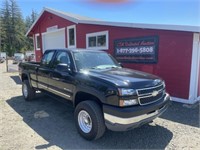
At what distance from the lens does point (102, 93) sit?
352cm

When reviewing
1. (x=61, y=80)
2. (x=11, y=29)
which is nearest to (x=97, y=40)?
(x=61, y=80)

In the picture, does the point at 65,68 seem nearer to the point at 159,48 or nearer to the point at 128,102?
the point at 128,102

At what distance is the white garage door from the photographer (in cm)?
1327

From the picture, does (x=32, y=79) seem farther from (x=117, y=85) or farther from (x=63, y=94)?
(x=117, y=85)

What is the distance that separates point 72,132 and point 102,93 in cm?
148

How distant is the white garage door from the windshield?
8.40 meters

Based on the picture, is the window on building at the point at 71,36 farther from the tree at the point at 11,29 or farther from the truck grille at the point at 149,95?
the tree at the point at 11,29

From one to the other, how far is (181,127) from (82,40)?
811 cm

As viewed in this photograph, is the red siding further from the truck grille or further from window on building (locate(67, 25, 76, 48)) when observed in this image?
window on building (locate(67, 25, 76, 48))

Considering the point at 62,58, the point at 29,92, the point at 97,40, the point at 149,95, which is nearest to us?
the point at 149,95

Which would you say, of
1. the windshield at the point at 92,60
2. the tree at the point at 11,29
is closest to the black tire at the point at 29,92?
the windshield at the point at 92,60

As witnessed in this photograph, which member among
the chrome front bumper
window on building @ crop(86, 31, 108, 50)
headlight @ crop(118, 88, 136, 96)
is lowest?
the chrome front bumper

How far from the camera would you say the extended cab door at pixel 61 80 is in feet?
14.5

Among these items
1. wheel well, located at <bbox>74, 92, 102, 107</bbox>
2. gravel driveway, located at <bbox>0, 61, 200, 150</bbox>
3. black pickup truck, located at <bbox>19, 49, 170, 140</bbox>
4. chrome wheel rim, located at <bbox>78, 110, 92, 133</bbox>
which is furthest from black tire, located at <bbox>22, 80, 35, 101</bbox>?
chrome wheel rim, located at <bbox>78, 110, 92, 133</bbox>
